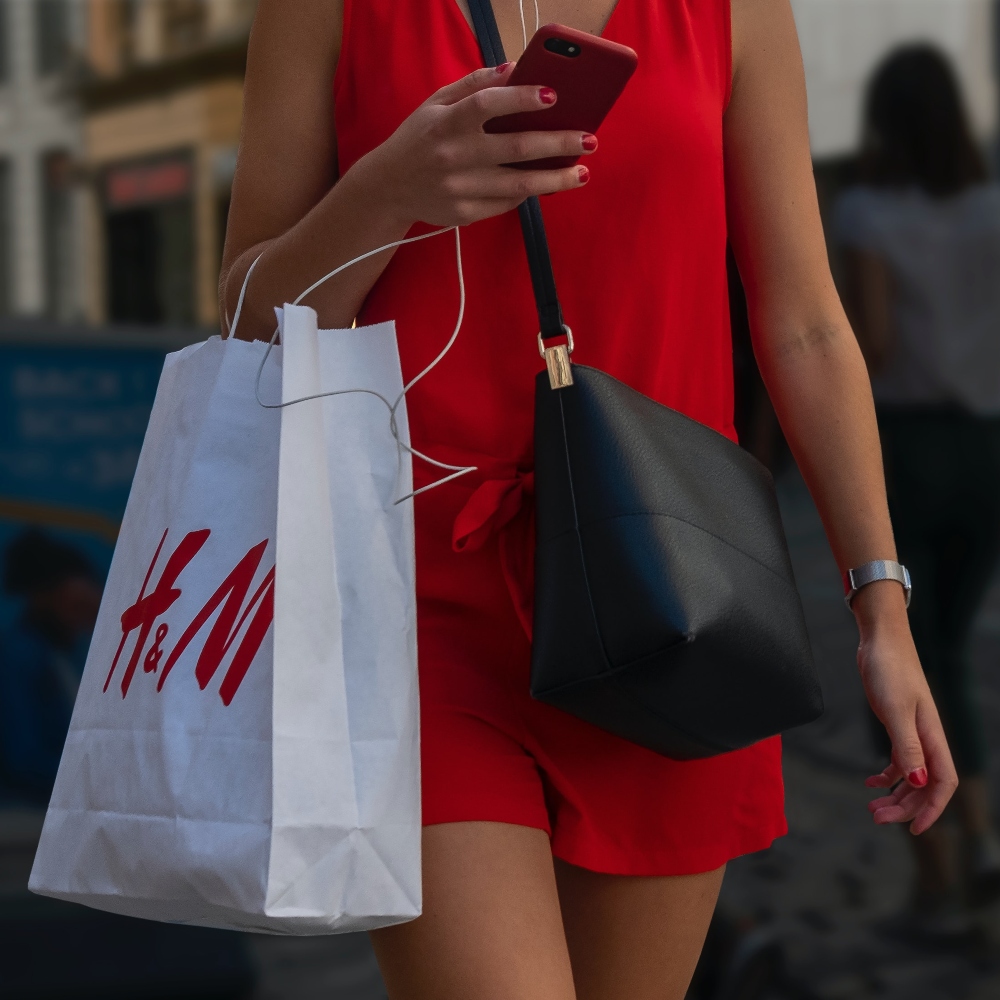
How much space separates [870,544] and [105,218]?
2715 mm

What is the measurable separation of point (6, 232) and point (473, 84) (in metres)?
2.89

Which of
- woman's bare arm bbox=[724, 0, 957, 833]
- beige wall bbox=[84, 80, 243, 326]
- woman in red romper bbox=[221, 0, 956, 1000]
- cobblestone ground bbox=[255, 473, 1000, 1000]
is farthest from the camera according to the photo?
beige wall bbox=[84, 80, 243, 326]

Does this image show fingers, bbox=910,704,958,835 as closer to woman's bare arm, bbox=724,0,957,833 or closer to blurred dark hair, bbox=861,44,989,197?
woman's bare arm, bbox=724,0,957,833

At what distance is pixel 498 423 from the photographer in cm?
146

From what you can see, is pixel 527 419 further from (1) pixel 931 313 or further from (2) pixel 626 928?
(1) pixel 931 313

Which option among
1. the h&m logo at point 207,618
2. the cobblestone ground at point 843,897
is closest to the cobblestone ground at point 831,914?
the cobblestone ground at point 843,897

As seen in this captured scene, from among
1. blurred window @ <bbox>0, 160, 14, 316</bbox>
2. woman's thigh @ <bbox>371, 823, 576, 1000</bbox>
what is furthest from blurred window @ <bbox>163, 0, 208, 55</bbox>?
woman's thigh @ <bbox>371, 823, 576, 1000</bbox>

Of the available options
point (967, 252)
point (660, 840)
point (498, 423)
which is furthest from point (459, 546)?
point (967, 252)

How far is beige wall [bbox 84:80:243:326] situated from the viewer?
371 cm

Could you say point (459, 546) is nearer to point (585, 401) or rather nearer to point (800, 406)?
point (585, 401)

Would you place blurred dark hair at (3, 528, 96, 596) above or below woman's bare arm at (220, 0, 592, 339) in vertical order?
below

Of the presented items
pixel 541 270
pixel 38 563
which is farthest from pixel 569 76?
pixel 38 563

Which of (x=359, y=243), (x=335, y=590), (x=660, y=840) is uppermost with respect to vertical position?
(x=359, y=243)

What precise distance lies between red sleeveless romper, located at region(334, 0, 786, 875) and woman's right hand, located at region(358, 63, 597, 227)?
186 millimetres
